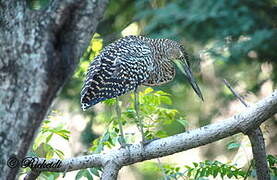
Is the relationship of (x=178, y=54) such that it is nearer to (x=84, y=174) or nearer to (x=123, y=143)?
(x=123, y=143)

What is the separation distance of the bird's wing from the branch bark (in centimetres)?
160

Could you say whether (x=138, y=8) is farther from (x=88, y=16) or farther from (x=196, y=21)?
(x=88, y=16)

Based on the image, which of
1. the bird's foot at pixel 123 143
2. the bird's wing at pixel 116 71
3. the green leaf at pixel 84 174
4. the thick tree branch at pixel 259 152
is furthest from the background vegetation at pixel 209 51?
the thick tree branch at pixel 259 152

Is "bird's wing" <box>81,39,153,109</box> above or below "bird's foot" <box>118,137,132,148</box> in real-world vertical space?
above

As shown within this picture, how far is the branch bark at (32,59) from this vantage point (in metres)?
1.80

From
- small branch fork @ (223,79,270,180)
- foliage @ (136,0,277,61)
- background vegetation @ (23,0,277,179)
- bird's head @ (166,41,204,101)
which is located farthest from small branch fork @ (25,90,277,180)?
foliage @ (136,0,277,61)

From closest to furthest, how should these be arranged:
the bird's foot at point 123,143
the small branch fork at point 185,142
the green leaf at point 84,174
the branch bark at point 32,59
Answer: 1. the branch bark at point 32,59
2. the small branch fork at point 185,142
3. the green leaf at point 84,174
4. the bird's foot at point 123,143

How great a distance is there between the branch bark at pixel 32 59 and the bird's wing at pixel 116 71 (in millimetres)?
1597

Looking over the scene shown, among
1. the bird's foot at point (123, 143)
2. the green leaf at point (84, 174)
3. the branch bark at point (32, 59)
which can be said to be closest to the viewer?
the branch bark at point (32, 59)

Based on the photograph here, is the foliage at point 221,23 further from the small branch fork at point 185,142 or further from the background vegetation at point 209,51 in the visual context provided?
the small branch fork at point 185,142

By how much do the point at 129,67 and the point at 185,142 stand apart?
995 mm

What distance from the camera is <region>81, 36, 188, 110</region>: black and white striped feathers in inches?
139

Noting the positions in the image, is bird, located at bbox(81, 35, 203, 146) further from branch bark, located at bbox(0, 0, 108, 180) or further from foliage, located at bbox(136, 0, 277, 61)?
branch bark, located at bbox(0, 0, 108, 180)

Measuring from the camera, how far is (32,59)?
1818 mm
